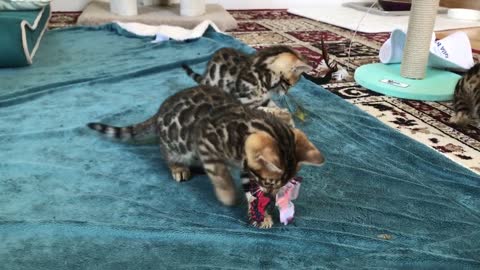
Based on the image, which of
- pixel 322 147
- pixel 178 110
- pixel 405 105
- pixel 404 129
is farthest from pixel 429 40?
pixel 178 110

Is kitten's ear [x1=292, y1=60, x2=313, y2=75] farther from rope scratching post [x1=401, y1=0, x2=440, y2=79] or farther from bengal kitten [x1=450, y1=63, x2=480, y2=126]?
rope scratching post [x1=401, y1=0, x2=440, y2=79]

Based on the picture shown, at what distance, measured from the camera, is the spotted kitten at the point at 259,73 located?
1814 millimetres

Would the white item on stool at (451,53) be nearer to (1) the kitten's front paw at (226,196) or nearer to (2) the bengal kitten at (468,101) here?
(2) the bengal kitten at (468,101)

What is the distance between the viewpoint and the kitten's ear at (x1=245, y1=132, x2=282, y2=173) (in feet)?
3.63

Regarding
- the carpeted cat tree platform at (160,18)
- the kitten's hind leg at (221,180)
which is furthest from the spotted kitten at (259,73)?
the carpeted cat tree platform at (160,18)

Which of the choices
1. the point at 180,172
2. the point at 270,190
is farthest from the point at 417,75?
the point at 270,190

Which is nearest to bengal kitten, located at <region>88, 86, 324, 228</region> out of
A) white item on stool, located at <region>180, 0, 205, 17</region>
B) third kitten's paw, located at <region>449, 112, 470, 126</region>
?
third kitten's paw, located at <region>449, 112, 470, 126</region>

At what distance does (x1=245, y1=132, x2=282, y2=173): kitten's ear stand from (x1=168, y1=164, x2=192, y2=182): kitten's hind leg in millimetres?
445

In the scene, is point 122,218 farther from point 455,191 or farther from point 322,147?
point 455,191

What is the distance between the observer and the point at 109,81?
2.49m

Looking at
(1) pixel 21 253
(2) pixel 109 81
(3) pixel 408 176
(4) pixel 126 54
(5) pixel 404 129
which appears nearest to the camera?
(1) pixel 21 253

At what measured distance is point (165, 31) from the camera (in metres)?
3.45

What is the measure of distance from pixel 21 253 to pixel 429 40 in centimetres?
214

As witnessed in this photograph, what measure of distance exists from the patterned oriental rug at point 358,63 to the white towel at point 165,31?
352mm
